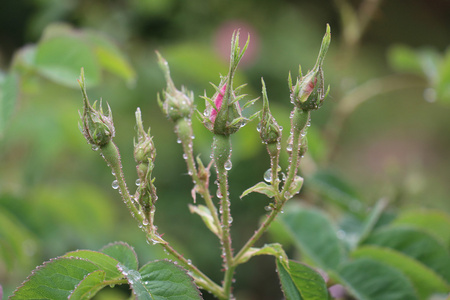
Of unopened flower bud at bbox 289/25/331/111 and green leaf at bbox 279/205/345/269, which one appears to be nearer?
unopened flower bud at bbox 289/25/331/111

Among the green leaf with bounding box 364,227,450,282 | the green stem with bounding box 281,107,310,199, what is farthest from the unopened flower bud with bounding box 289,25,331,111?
the green leaf with bounding box 364,227,450,282

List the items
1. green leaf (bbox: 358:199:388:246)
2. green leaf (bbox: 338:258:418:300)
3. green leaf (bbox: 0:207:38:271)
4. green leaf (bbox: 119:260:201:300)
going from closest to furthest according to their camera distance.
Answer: green leaf (bbox: 119:260:201:300) < green leaf (bbox: 338:258:418:300) < green leaf (bbox: 358:199:388:246) < green leaf (bbox: 0:207:38:271)

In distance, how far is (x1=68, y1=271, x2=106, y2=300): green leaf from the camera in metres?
0.45

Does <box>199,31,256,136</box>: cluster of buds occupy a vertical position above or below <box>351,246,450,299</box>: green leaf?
above

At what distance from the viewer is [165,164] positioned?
87.9 inches

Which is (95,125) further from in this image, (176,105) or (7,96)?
(7,96)

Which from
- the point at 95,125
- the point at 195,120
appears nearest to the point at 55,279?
the point at 95,125

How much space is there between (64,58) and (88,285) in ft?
1.65

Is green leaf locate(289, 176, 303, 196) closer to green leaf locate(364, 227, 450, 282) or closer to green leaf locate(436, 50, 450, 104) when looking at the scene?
green leaf locate(364, 227, 450, 282)

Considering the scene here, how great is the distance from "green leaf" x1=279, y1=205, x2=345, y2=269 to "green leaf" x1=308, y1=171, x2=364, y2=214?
163mm

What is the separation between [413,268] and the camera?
2.18ft

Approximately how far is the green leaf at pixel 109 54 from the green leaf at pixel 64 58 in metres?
0.04

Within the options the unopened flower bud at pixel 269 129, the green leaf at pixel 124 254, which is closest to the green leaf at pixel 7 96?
the green leaf at pixel 124 254

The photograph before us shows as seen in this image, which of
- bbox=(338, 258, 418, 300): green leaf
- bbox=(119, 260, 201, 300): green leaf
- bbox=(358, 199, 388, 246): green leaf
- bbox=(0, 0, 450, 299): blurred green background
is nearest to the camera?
bbox=(119, 260, 201, 300): green leaf
